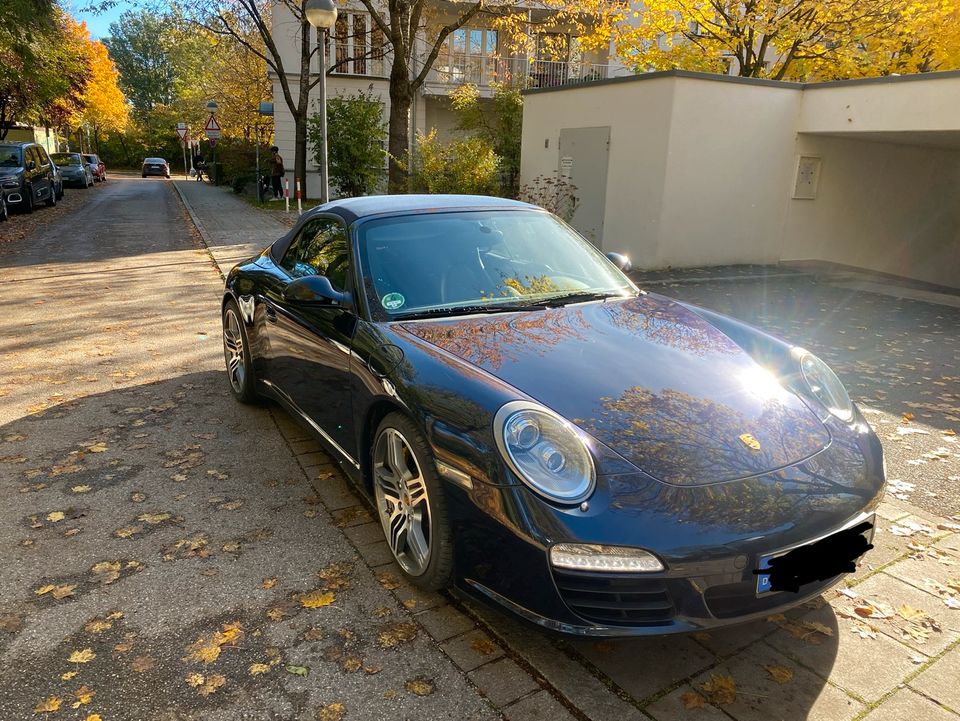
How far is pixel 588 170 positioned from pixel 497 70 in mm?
19341

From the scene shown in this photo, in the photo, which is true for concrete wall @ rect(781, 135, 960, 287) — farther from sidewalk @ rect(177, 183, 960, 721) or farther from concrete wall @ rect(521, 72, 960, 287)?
sidewalk @ rect(177, 183, 960, 721)

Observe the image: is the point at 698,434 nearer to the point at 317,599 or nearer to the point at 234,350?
the point at 317,599

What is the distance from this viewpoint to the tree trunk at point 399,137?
690 inches

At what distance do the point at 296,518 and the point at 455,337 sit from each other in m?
1.32

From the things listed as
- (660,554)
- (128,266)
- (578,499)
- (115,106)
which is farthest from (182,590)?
(115,106)

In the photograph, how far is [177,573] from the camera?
3051 mm

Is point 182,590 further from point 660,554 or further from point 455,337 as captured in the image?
point 660,554

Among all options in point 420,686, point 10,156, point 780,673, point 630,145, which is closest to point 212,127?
point 10,156

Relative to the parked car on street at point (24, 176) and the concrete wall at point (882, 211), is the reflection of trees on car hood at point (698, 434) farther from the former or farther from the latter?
the parked car on street at point (24, 176)

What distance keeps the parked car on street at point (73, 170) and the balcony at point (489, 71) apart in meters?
16.7

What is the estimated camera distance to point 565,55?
30.5 metres

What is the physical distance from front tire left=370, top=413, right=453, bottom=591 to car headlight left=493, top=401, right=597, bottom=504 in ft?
1.16

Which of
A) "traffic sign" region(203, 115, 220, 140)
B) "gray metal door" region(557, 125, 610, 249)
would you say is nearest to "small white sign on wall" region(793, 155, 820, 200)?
"gray metal door" region(557, 125, 610, 249)

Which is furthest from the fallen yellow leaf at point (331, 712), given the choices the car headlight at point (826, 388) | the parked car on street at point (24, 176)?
the parked car on street at point (24, 176)
